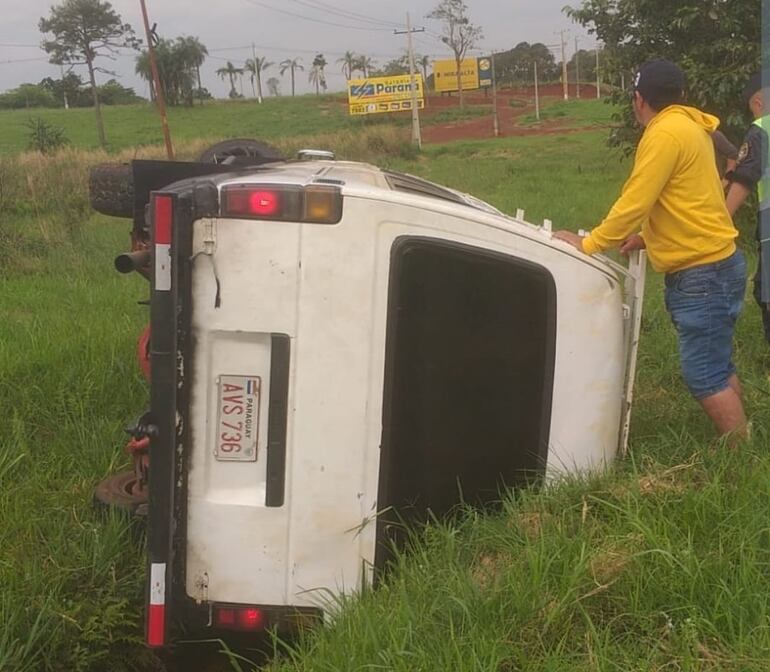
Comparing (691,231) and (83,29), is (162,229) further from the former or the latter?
(83,29)

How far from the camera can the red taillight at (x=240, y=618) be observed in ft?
8.68

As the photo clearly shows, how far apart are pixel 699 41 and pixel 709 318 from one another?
7.77 m

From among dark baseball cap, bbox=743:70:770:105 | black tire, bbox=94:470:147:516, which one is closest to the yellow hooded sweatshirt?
dark baseball cap, bbox=743:70:770:105

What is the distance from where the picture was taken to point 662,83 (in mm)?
3605

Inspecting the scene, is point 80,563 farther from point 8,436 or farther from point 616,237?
point 616,237

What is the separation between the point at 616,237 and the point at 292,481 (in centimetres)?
164

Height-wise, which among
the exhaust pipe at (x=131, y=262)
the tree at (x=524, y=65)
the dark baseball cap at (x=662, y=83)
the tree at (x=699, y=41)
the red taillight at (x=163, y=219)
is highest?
the tree at (x=524, y=65)

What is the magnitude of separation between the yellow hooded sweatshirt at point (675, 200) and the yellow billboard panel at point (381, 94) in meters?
45.7

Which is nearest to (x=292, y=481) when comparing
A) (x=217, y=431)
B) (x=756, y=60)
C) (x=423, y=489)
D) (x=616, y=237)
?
(x=217, y=431)

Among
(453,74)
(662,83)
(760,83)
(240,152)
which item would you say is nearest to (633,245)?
(662,83)

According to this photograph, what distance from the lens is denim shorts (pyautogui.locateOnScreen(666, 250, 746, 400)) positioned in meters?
3.66

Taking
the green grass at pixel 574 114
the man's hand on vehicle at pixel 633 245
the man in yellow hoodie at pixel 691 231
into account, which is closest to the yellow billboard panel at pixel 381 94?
the green grass at pixel 574 114

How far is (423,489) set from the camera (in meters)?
2.80

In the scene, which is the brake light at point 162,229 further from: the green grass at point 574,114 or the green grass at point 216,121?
the green grass at point 216,121
